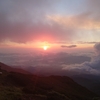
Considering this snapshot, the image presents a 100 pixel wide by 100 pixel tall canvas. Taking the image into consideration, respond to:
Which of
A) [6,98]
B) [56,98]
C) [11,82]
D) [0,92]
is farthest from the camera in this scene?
[11,82]

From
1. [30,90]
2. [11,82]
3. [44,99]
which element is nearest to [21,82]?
[11,82]

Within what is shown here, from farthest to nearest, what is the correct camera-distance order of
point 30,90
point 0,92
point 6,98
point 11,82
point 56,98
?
1. point 11,82
2. point 30,90
3. point 56,98
4. point 0,92
5. point 6,98

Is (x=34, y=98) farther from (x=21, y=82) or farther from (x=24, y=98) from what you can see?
(x=21, y=82)

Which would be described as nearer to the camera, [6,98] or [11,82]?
[6,98]

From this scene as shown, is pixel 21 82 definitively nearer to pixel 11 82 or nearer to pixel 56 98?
pixel 11 82

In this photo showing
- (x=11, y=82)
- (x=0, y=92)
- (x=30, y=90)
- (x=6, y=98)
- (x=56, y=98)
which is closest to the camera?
(x=6, y=98)

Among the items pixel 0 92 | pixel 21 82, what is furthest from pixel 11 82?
pixel 0 92

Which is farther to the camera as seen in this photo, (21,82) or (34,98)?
(21,82)

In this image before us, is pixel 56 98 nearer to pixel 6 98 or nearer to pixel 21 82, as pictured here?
pixel 6 98
